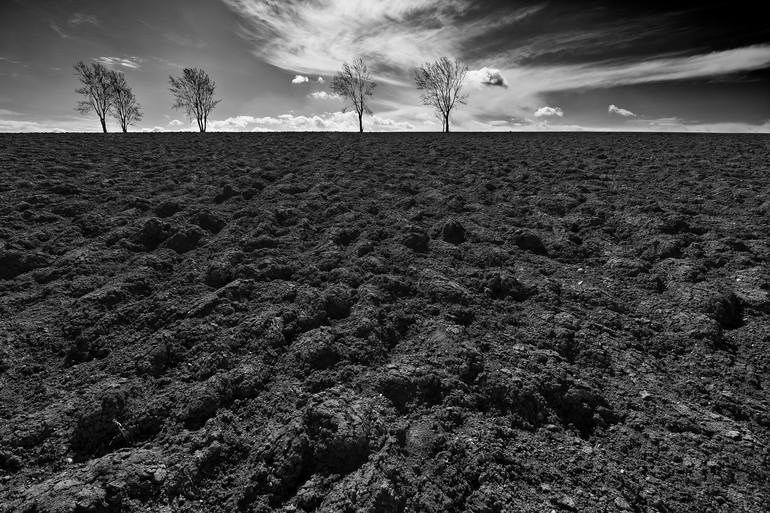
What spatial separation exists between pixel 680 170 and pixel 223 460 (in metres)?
15.9

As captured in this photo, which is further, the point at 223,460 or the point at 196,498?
the point at 223,460

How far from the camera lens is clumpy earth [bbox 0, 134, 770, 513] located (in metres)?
2.82

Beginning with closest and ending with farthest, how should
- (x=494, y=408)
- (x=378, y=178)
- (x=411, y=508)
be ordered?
(x=411, y=508) < (x=494, y=408) < (x=378, y=178)

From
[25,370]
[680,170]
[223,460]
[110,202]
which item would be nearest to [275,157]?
[110,202]

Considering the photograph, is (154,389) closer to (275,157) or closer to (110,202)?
(110,202)

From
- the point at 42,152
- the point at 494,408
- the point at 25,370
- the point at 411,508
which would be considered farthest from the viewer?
the point at 42,152

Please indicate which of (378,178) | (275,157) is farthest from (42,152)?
(378,178)

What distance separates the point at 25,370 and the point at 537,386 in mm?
5457

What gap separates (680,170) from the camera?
41.6 ft

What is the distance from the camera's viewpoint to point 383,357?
4129 mm

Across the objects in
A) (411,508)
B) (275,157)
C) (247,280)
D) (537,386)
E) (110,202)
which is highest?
(275,157)

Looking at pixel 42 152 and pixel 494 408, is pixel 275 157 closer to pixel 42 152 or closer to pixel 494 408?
pixel 42 152

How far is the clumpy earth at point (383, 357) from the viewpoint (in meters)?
2.82

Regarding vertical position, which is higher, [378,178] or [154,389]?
[378,178]
